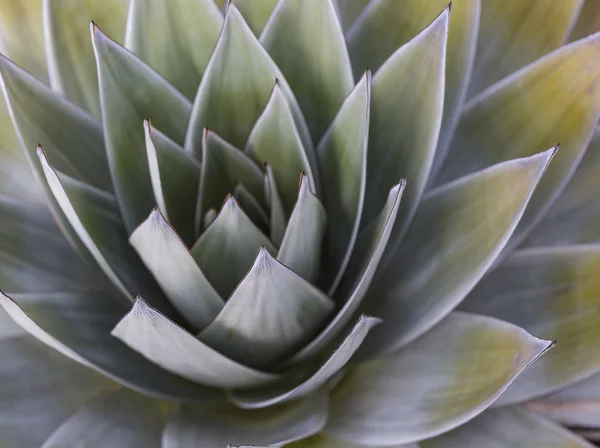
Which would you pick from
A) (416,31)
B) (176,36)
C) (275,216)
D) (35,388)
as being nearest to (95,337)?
(35,388)

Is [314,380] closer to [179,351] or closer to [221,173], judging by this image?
[179,351]

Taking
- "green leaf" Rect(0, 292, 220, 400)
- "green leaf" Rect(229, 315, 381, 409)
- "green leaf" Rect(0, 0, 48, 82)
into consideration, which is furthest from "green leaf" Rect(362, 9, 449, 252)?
"green leaf" Rect(0, 0, 48, 82)

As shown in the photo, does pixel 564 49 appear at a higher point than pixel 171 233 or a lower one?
higher

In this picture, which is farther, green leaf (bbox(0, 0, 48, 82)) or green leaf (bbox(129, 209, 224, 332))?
green leaf (bbox(0, 0, 48, 82))

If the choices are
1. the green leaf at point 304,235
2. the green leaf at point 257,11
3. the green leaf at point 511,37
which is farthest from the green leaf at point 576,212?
the green leaf at point 257,11

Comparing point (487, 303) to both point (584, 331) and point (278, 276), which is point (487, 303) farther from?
point (278, 276)

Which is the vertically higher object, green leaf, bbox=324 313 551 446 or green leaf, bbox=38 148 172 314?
green leaf, bbox=38 148 172 314

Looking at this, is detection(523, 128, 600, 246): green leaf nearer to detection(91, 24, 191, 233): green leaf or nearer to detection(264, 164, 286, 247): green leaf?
detection(264, 164, 286, 247): green leaf

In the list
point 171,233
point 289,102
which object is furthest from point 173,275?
point 289,102
